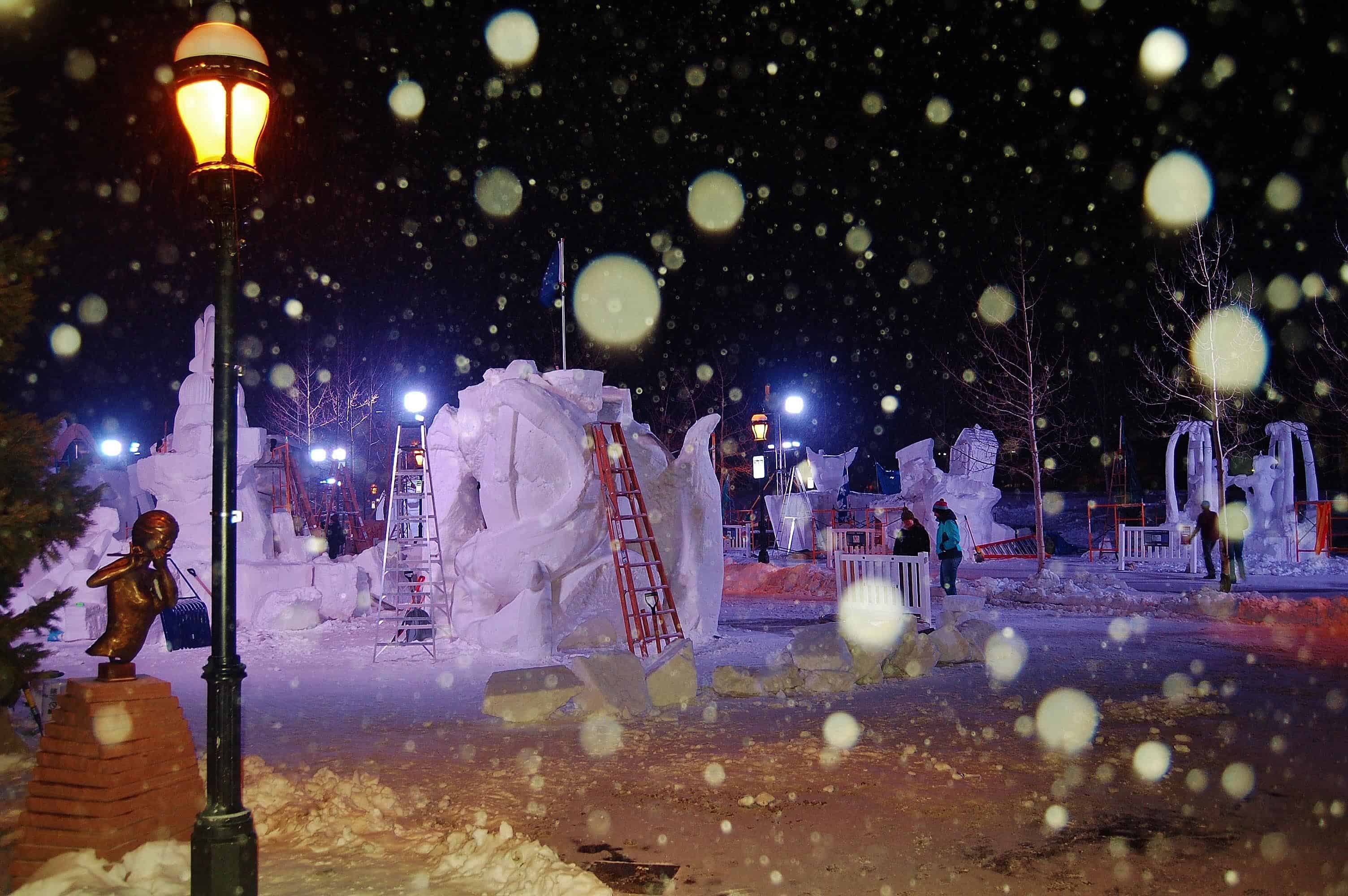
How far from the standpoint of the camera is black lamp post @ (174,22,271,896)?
4.28 metres

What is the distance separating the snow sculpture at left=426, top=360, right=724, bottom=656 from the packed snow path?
2485mm

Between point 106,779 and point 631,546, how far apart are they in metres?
9.53

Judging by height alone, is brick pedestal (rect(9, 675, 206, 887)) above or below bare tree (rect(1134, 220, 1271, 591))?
below

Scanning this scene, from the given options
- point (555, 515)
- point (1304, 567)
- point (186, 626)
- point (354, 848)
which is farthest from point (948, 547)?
point (354, 848)

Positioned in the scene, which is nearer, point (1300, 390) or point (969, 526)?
point (969, 526)

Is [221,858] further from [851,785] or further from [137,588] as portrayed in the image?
[851,785]

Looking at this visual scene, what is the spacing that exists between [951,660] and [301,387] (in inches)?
1402

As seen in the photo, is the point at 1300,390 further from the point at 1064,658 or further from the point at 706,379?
the point at 1064,658

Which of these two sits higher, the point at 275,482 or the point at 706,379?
the point at 706,379

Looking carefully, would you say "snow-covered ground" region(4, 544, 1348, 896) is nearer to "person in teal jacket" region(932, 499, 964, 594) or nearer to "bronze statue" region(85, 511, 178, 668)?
"bronze statue" region(85, 511, 178, 668)

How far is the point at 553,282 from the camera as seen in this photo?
56.4ft

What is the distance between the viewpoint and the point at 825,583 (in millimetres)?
21625

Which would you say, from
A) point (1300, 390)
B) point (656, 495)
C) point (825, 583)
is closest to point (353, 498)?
point (825, 583)

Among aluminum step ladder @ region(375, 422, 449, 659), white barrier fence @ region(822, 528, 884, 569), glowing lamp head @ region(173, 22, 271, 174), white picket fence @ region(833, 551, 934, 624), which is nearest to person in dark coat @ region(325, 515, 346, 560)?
aluminum step ladder @ region(375, 422, 449, 659)
